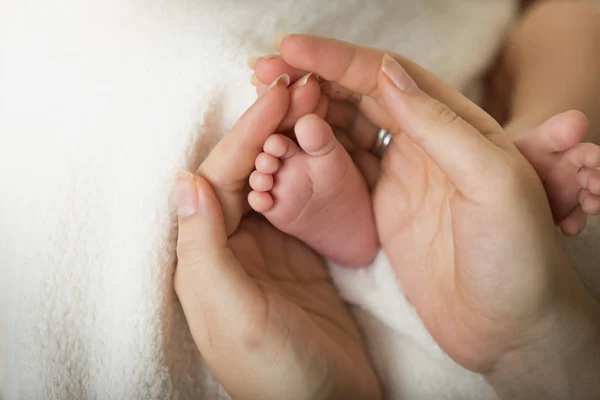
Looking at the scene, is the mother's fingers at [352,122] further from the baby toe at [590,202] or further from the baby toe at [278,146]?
the baby toe at [590,202]

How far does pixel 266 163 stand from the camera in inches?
20.8

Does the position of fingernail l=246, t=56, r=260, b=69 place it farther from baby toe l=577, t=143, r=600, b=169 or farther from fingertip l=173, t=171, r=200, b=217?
baby toe l=577, t=143, r=600, b=169

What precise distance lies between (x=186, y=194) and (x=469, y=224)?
0.29 metres

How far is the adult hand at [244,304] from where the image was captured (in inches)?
20.3

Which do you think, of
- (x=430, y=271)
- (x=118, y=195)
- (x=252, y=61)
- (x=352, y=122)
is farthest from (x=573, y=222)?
(x=118, y=195)

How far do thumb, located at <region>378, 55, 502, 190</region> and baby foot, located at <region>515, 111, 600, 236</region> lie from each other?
0.07m

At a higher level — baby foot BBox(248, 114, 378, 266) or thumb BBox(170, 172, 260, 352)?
baby foot BBox(248, 114, 378, 266)

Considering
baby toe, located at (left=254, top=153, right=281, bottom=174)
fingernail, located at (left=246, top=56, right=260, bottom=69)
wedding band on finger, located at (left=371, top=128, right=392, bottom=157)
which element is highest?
fingernail, located at (left=246, top=56, right=260, bottom=69)

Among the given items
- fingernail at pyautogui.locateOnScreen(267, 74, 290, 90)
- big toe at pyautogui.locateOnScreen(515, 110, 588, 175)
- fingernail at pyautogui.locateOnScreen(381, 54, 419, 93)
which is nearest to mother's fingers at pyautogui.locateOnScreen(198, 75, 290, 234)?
fingernail at pyautogui.locateOnScreen(267, 74, 290, 90)

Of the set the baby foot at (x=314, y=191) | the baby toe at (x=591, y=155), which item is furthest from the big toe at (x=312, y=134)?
the baby toe at (x=591, y=155)

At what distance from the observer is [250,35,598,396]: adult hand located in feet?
1.53

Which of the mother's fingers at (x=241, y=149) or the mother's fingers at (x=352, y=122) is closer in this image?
the mother's fingers at (x=241, y=149)

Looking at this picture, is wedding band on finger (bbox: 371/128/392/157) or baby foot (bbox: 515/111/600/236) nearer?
baby foot (bbox: 515/111/600/236)

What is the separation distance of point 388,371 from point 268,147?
304 millimetres
